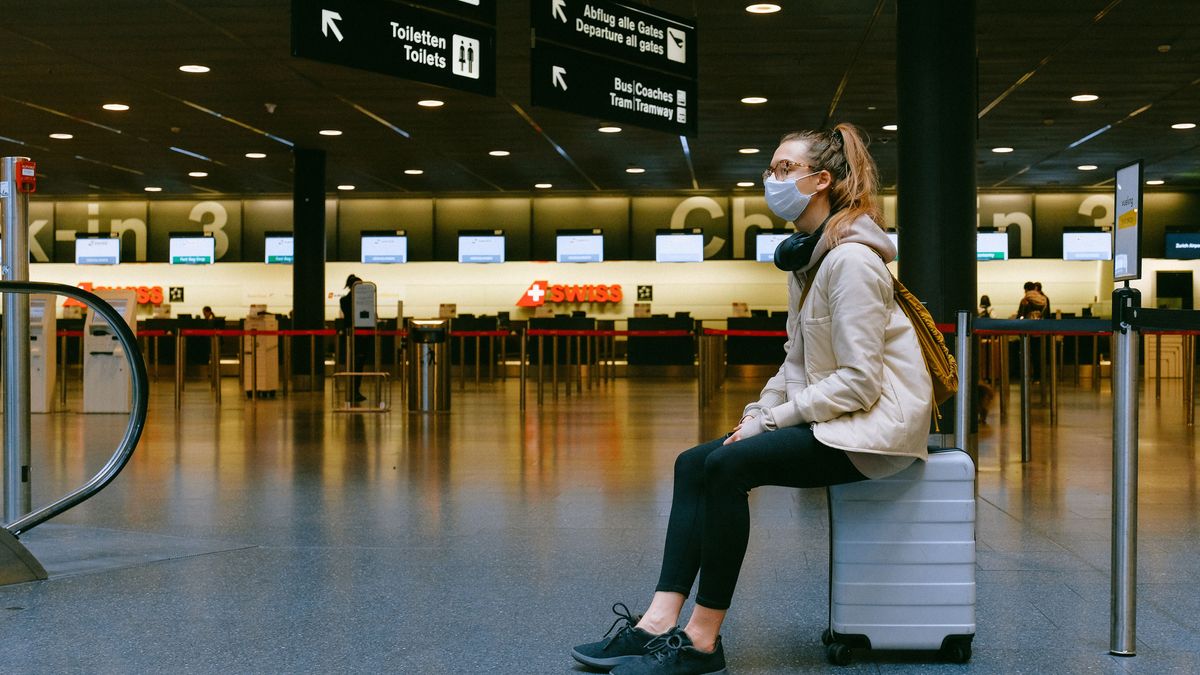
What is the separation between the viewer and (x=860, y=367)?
2.94 meters

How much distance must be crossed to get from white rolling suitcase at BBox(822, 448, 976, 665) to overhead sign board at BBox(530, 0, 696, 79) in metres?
4.83

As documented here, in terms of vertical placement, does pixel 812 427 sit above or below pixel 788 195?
below

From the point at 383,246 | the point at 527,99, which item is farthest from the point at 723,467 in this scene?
the point at 383,246

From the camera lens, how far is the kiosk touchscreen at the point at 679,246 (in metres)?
24.2

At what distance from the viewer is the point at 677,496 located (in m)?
3.23

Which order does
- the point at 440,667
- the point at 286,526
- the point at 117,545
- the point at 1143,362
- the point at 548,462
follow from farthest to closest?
1. the point at 1143,362
2. the point at 548,462
3. the point at 286,526
4. the point at 117,545
5. the point at 440,667

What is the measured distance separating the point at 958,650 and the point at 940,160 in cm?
540

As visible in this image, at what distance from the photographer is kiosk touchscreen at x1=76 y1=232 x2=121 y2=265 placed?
25.0 metres

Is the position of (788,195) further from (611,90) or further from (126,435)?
(611,90)

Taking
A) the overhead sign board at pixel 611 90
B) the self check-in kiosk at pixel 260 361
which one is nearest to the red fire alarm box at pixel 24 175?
the overhead sign board at pixel 611 90

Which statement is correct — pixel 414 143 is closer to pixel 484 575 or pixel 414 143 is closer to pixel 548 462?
pixel 548 462

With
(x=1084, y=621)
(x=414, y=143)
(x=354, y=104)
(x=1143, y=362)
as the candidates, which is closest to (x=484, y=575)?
(x=1084, y=621)

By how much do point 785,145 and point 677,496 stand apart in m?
1.01

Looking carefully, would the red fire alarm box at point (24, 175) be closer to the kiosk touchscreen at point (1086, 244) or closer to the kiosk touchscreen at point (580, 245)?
the kiosk touchscreen at point (580, 245)
